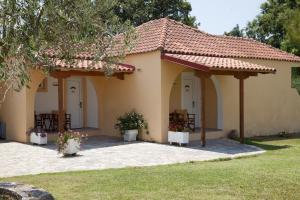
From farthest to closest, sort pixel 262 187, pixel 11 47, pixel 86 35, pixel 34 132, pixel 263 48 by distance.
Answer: pixel 263 48 < pixel 34 132 < pixel 262 187 < pixel 86 35 < pixel 11 47

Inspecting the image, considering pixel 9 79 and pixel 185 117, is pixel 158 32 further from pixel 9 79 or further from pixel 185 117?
pixel 9 79

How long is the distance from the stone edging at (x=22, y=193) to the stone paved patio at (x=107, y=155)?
11.9 feet

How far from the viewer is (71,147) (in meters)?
13.6

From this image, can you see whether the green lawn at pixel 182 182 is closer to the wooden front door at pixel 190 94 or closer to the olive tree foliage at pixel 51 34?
the olive tree foliage at pixel 51 34

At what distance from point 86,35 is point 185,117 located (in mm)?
12395

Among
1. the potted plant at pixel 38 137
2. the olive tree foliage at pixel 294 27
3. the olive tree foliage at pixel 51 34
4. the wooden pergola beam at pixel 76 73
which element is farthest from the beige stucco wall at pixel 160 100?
the olive tree foliage at pixel 51 34

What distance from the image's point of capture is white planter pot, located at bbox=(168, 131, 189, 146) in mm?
16188

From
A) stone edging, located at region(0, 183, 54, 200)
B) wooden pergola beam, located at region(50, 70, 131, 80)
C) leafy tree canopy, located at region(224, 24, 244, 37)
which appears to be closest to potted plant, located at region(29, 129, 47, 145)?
wooden pergola beam, located at region(50, 70, 131, 80)

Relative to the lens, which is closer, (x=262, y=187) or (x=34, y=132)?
(x=262, y=187)

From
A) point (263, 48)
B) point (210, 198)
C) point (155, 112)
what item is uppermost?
point (263, 48)

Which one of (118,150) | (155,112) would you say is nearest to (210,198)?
(118,150)

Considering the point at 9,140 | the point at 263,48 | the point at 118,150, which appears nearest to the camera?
the point at 118,150

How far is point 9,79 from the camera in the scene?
261 inches

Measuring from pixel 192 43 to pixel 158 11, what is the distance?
2184cm
